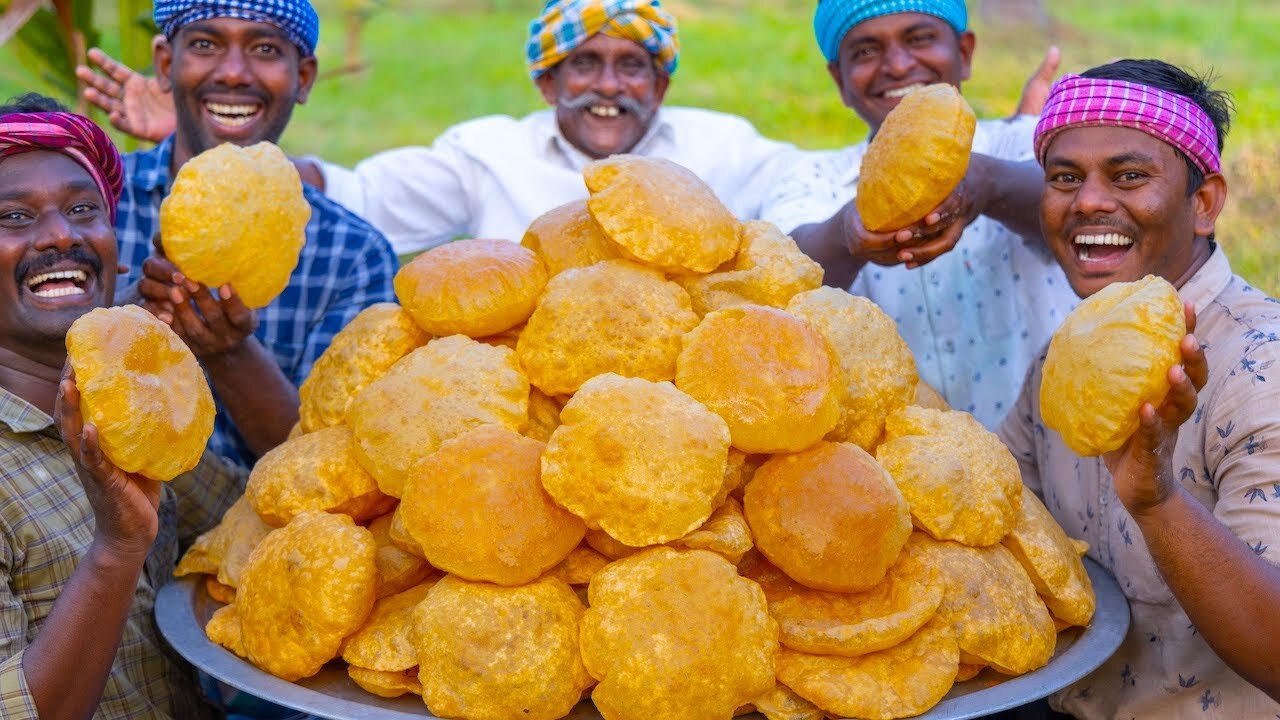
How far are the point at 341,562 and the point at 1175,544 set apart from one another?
1299mm

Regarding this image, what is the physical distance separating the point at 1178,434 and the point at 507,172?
2300 millimetres

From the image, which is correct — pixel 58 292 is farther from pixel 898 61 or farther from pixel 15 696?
pixel 898 61

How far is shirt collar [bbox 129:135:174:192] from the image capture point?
326 cm

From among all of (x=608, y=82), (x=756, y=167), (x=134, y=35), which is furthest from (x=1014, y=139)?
(x=134, y=35)

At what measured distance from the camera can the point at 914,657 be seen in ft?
5.99

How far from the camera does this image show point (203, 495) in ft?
8.73

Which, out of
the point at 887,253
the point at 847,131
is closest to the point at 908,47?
the point at 887,253

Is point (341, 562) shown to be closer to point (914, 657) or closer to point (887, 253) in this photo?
point (914, 657)

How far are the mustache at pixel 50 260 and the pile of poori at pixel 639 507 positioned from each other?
1.84ft

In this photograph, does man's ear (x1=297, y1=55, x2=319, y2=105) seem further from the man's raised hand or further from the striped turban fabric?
the striped turban fabric

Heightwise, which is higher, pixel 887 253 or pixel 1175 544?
pixel 887 253

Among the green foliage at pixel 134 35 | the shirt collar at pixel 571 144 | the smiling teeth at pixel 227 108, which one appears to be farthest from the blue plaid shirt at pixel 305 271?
the green foliage at pixel 134 35

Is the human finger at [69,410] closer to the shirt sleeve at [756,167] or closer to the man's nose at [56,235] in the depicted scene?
the man's nose at [56,235]

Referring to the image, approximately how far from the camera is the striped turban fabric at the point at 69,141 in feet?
7.43
